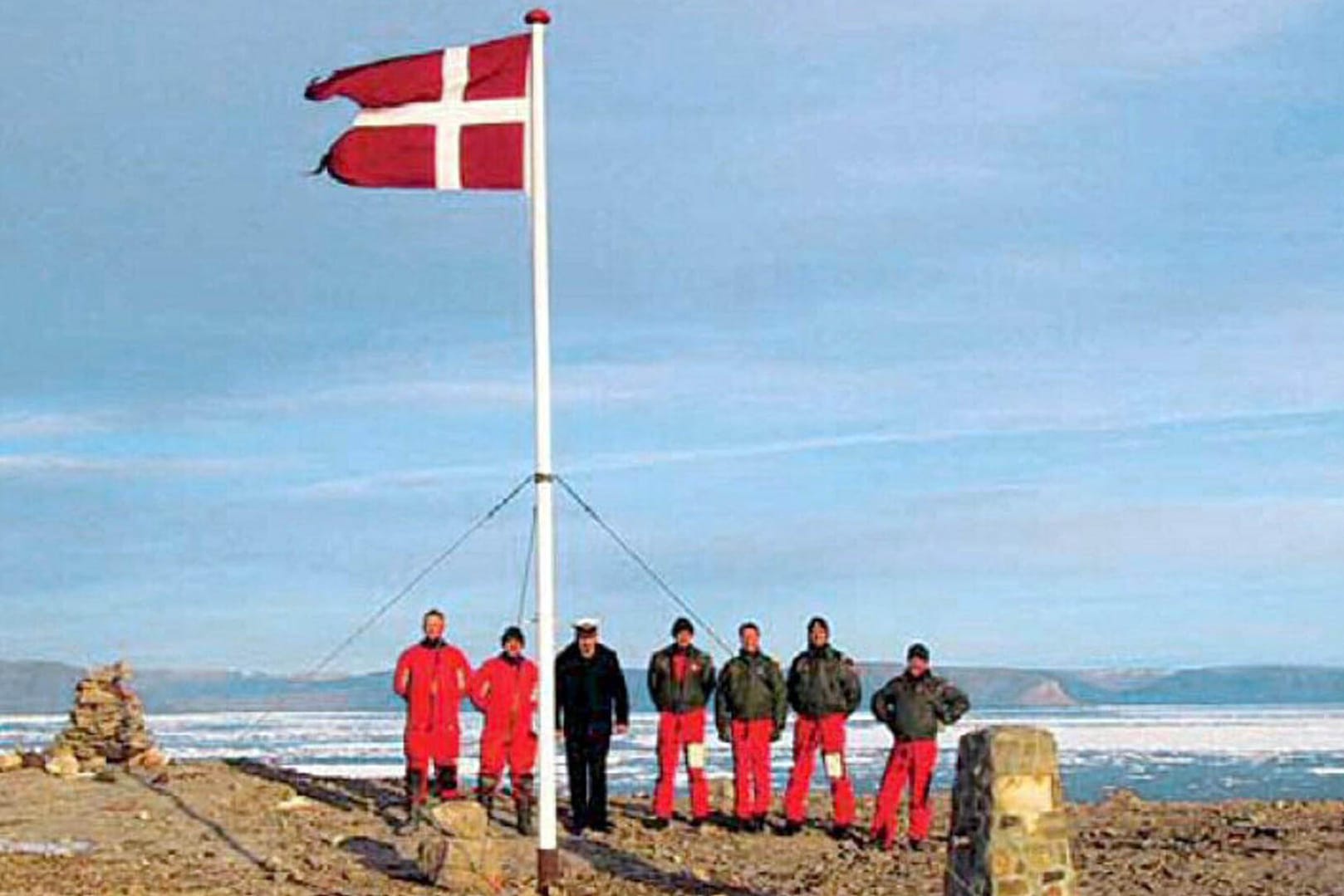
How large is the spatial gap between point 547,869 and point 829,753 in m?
4.44

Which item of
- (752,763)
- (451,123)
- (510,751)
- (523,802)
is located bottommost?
(523,802)

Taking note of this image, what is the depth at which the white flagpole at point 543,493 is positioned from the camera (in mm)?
16609

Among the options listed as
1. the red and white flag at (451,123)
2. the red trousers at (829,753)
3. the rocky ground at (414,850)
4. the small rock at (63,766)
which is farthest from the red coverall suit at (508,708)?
the small rock at (63,766)

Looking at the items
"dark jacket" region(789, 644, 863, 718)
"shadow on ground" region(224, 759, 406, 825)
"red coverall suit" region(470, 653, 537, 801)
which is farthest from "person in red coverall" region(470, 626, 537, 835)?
"dark jacket" region(789, 644, 863, 718)

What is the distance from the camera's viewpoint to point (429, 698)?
20.0 m

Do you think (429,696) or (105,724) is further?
(105,724)

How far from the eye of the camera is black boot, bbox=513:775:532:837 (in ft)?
65.5

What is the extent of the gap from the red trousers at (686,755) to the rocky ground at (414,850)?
27cm

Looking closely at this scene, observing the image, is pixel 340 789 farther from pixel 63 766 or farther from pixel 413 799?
pixel 413 799

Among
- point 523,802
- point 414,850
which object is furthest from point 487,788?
point 414,850

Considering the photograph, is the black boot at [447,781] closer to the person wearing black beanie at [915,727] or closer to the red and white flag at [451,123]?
the person wearing black beanie at [915,727]

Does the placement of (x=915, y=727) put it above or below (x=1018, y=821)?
above

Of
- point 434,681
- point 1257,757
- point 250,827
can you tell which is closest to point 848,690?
point 434,681

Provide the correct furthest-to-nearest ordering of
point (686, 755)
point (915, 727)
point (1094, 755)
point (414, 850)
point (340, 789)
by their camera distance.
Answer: point (1094, 755) → point (340, 789) → point (686, 755) → point (915, 727) → point (414, 850)
